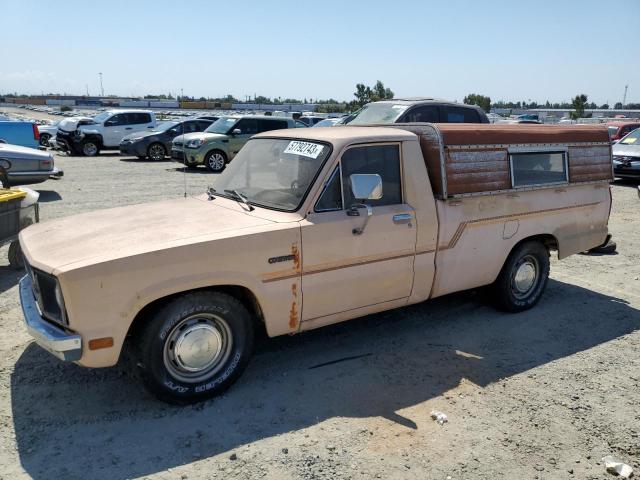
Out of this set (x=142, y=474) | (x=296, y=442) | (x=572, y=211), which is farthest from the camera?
(x=572, y=211)

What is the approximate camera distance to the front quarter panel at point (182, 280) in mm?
3316

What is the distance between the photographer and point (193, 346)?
12.4ft

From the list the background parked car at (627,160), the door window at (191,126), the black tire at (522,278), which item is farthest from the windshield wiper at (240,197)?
the door window at (191,126)

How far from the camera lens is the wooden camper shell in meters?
4.85

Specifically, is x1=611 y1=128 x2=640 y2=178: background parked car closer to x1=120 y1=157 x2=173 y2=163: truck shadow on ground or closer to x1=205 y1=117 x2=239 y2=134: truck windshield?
x1=205 y1=117 x2=239 y2=134: truck windshield

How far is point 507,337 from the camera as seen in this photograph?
512 centimetres

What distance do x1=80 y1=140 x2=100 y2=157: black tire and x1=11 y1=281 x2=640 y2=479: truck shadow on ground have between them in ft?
62.1

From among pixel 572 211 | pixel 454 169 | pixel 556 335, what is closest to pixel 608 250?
pixel 572 211

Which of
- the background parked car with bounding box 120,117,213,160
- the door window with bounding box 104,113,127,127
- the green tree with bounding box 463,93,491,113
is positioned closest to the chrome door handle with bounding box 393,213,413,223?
the background parked car with bounding box 120,117,213,160

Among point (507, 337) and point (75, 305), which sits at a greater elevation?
point (75, 305)

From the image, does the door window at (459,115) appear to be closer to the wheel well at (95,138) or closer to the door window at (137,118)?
the door window at (137,118)

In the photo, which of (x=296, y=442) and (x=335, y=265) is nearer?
(x=296, y=442)

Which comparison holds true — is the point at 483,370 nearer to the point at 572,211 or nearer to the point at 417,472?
the point at 417,472

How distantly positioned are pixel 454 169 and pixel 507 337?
1.66 metres
